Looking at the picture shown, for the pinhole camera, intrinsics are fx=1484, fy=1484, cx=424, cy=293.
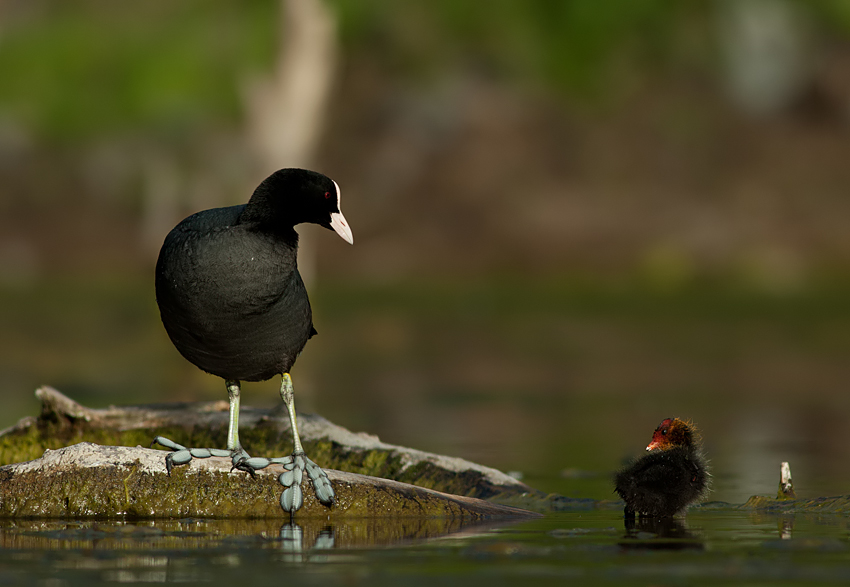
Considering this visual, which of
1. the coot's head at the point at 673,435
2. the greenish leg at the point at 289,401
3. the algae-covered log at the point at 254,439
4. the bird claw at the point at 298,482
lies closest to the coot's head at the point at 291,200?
the greenish leg at the point at 289,401

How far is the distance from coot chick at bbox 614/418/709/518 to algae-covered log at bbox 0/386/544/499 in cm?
91

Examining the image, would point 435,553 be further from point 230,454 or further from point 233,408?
point 233,408

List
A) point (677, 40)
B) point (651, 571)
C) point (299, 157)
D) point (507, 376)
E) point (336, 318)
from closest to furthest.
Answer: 1. point (651, 571)
2. point (507, 376)
3. point (336, 318)
4. point (299, 157)
5. point (677, 40)

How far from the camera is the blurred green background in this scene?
1995 centimetres

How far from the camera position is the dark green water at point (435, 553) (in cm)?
554

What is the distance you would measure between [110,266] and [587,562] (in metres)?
22.4

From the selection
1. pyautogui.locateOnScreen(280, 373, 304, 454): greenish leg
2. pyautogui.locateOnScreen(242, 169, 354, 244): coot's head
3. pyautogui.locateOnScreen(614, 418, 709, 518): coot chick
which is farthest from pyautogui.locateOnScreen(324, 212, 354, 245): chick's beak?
pyautogui.locateOnScreen(614, 418, 709, 518): coot chick

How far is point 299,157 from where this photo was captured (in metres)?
22.9

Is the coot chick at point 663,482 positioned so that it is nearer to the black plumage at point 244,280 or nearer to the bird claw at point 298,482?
the bird claw at point 298,482

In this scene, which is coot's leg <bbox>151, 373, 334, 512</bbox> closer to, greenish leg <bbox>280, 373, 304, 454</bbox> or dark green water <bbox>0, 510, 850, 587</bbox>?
greenish leg <bbox>280, 373, 304, 454</bbox>

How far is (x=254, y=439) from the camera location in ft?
28.8

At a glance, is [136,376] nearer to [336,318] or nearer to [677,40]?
[336,318]

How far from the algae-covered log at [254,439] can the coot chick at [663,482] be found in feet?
2.99

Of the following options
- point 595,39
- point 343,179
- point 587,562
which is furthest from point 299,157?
point 587,562
